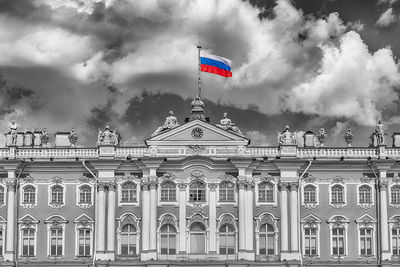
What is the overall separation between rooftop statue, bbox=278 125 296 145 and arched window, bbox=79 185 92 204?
60.0 feet

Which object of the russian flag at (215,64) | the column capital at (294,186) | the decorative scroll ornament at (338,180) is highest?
the russian flag at (215,64)

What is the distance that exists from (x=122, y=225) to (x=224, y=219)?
30.6 feet

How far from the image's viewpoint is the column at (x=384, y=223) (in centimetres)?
7969

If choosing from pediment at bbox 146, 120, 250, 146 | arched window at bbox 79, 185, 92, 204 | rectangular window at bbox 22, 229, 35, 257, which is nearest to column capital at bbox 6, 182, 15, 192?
rectangular window at bbox 22, 229, 35, 257

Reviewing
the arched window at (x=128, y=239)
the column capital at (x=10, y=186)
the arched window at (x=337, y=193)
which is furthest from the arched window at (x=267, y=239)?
the column capital at (x=10, y=186)

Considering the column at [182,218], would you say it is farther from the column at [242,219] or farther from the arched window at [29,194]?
the arched window at [29,194]

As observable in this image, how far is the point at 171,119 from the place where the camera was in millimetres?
83000

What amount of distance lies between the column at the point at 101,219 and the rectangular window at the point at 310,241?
18432 millimetres

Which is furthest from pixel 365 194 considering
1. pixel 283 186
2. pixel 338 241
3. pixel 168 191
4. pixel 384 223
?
pixel 168 191

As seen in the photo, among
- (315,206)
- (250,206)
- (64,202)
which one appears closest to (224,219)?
(250,206)

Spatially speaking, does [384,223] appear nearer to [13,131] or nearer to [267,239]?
[267,239]

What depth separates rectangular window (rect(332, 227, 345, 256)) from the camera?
80.4 meters

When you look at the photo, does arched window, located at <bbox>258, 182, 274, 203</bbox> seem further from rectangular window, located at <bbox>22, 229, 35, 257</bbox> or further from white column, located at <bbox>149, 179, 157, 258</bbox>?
rectangular window, located at <bbox>22, 229, 35, 257</bbox>

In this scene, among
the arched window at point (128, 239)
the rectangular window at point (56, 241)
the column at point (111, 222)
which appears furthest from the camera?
the rectangular window at point (56, 241)
